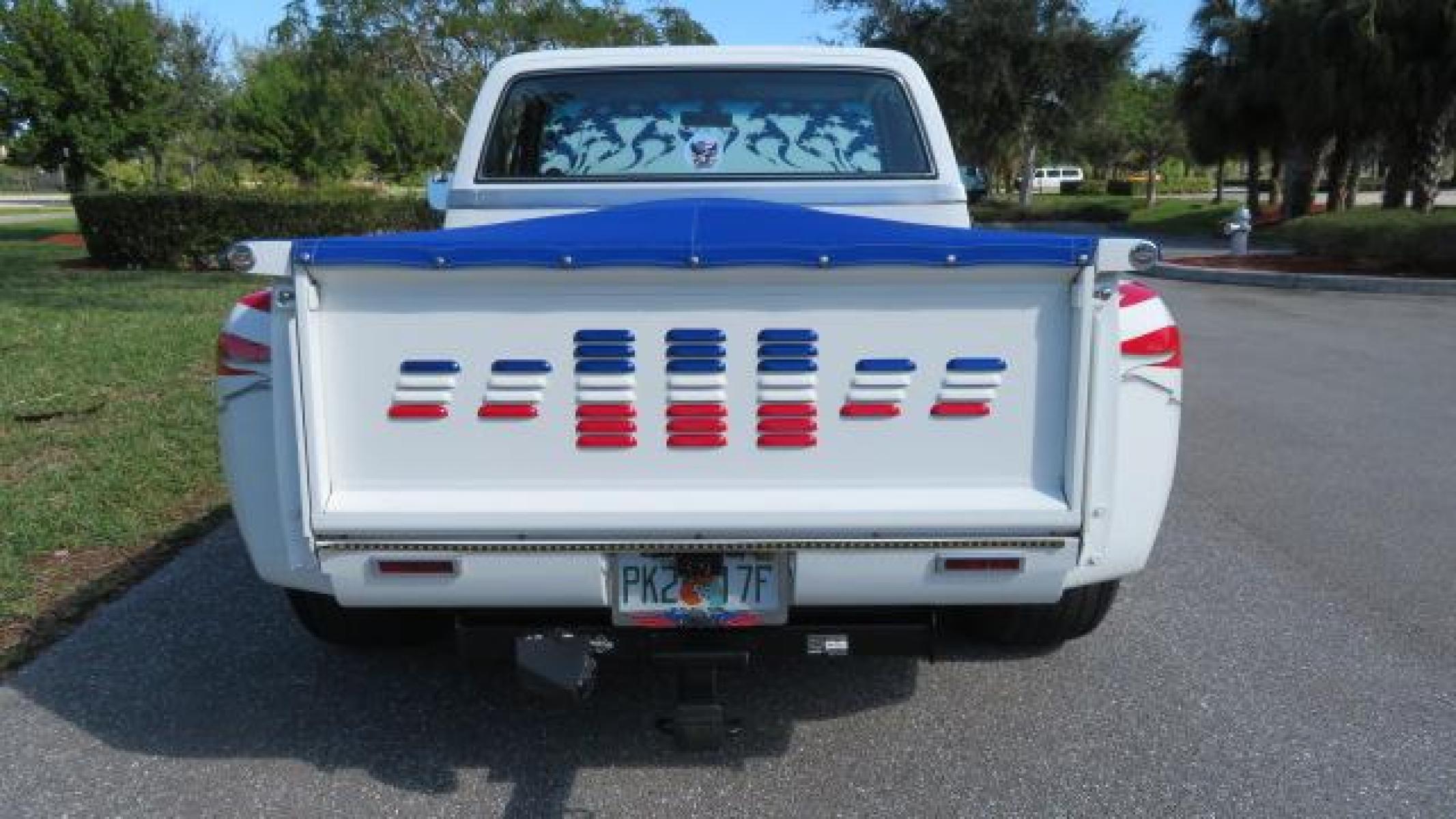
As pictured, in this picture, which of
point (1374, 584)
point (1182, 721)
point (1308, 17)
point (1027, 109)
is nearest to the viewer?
point (1182, 721)

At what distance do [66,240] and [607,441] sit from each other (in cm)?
2562

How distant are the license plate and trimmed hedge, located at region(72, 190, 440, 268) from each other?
16.1 m

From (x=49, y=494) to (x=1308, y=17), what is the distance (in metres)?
27.8

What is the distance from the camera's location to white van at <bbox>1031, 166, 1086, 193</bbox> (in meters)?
86.6

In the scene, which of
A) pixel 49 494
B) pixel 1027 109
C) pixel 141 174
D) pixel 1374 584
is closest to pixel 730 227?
pixel 1374 584

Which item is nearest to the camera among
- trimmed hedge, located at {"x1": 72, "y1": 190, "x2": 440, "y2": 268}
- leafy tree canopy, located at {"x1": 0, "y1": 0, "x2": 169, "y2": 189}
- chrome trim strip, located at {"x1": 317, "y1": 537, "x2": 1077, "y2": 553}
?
chrome trim strip, located at {"x1": 317, "y1": 537, "x2": 1077, "y2": 553}

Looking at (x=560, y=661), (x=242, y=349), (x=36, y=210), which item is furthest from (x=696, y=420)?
(x=36, y=210)

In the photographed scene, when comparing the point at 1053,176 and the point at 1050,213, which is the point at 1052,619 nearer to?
the point at 1050,213

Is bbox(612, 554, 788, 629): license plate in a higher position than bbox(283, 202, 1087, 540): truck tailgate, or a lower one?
lower

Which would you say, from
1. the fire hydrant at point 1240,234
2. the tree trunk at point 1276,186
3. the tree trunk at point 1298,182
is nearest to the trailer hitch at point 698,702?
the fire hydrant at point 1240,234

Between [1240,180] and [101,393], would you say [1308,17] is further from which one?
[1240,180]

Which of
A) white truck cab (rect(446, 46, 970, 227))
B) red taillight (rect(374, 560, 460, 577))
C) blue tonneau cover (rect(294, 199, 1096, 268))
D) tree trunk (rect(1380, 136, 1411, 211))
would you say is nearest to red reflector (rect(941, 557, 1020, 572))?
blue tonneau cover (rect(294, 199, 1096, 268))

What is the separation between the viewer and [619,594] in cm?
298

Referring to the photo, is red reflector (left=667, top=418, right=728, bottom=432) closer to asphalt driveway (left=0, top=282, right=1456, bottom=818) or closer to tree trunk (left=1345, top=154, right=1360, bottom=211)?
asphalt driveway (left=0, top=282, right=1456, bottom=818)
